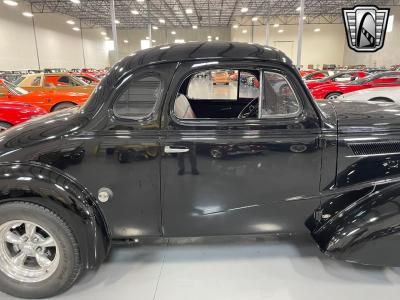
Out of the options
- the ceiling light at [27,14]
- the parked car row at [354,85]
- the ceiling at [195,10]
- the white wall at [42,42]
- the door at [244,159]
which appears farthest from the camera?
the ceiling at [195,10]

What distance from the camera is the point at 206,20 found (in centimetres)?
3894

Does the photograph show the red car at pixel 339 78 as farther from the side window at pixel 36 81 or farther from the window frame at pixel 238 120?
the window frame at pixel 238 120

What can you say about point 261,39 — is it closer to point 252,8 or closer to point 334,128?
point 252,8

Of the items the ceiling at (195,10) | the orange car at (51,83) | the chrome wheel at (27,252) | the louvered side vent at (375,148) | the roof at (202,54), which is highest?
the ceiling at (195,10)

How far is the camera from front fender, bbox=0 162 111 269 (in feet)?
7.29

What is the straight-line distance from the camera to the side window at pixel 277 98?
7.75 feet

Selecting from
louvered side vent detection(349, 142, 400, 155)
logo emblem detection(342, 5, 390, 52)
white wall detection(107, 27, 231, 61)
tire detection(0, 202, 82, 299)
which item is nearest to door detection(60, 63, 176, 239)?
tire detection(0, 202, 82, 299)

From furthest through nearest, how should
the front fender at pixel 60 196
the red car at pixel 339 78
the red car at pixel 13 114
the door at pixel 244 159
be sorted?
the red car at pixel 339 78 < the red car at pixel 13 114 < the door at pixel 244 159 < the front fender at pixel 60 196

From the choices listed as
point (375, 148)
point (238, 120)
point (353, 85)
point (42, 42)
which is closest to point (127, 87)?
point (238, 120)

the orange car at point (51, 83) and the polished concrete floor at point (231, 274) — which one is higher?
the orange car at point (51, 83)

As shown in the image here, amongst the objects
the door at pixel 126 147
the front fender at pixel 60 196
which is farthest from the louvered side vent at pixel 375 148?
the front fender at pixel 60 196

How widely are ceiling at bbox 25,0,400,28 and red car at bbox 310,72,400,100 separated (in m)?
14.6

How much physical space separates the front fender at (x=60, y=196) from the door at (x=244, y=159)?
1.79 ft

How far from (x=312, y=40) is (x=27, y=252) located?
40.1 metres
